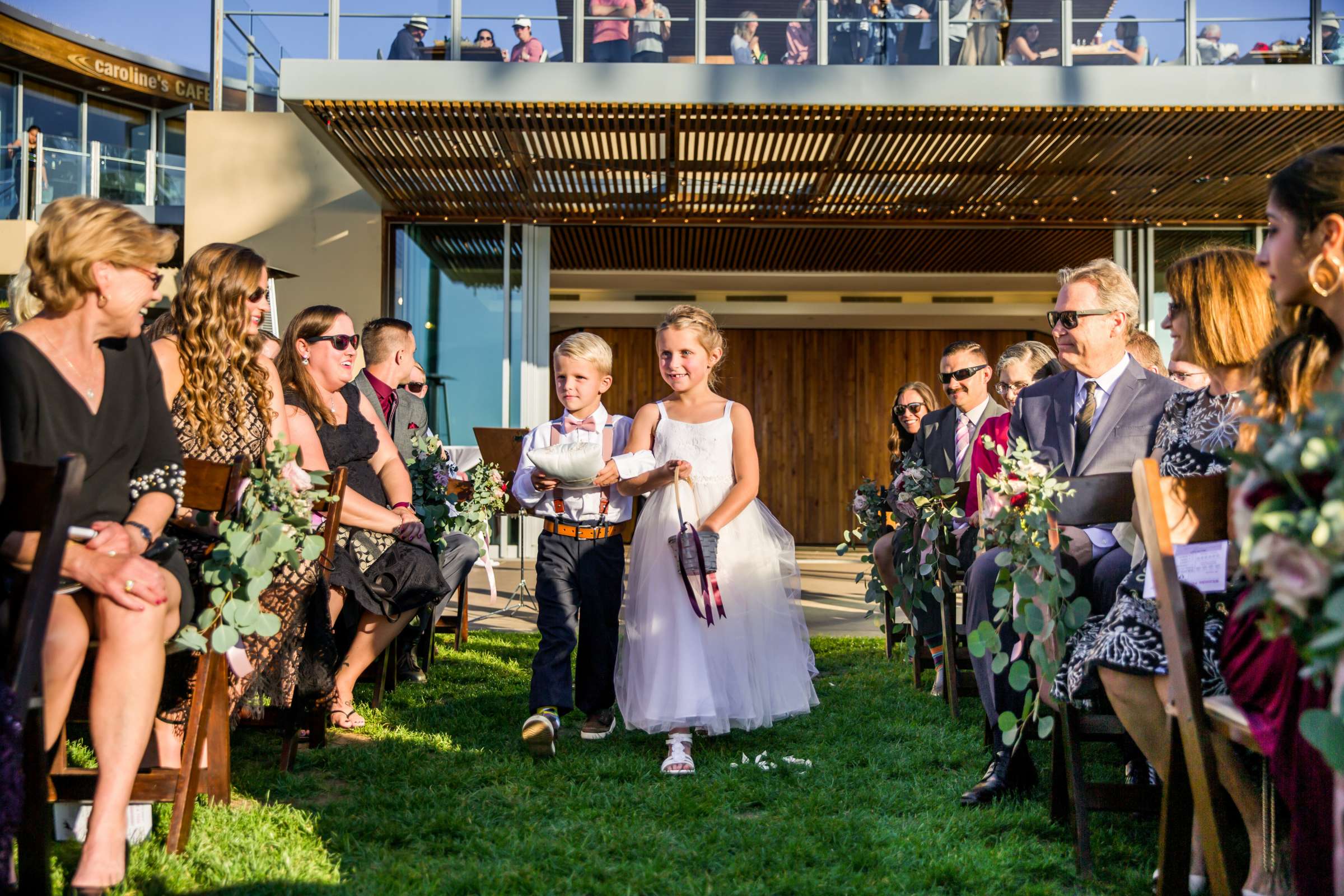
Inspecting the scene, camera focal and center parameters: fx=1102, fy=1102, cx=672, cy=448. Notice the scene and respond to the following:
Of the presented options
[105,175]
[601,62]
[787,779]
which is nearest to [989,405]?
[787,779]

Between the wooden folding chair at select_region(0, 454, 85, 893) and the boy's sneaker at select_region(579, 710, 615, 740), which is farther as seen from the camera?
the boy's sneaker at select_region(579, 710, 615, 740)

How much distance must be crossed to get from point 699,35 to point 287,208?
16.1 feet

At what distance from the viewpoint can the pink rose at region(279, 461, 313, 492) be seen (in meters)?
3.37

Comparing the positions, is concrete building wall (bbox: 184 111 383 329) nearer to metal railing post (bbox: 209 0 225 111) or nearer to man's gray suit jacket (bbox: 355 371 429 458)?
metal railing post (bbox: 209 0 225 111)

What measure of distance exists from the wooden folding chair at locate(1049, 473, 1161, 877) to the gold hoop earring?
883mm

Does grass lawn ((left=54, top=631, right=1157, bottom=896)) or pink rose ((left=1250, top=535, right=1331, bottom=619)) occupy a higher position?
pink rose ((left=1250, top=535, right=1331, bottom=619))

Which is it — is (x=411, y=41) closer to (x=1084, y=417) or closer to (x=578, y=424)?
(x=578, y=424)

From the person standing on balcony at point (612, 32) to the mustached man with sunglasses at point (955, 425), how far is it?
4553mm

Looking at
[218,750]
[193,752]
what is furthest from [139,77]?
[193,752]

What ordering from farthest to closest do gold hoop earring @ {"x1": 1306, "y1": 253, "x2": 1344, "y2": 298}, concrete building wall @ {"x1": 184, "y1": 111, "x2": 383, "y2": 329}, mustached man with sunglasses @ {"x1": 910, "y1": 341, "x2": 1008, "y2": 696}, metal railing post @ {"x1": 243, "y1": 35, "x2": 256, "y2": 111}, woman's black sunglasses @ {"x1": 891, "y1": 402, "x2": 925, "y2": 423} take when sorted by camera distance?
concrete building wall @ {"x1": 184, "y1": 111, "x2": 383, "y2": 329}
metal railing post @ {"x1": 243, "y1": 35, "x2": 256, "y2": 111}
woman's black sunglasses @ {"x1": 891, "y1": 402, "x2": 925, "y2": 423}
mustached man with sunglasses @ {"x1": 910, "y1": 341, "x2": 1008, "y2": 696}
gold hoop earring @ {"x1": 1306, "y1": 253, "x2": 1344, "y2": 298}

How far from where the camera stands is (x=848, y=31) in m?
9.13

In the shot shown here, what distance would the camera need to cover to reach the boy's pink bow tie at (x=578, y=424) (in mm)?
4633

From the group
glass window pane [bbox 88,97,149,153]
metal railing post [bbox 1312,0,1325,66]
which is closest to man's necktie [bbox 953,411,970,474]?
metal railing post [bbox 1312,0,1325,66]

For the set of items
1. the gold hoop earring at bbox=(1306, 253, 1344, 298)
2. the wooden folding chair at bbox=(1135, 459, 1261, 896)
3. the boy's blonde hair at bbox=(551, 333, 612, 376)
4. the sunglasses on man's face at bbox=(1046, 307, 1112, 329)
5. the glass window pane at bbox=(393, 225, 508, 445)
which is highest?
the glass window pane at bbox=(393, 225, 508, 445)
